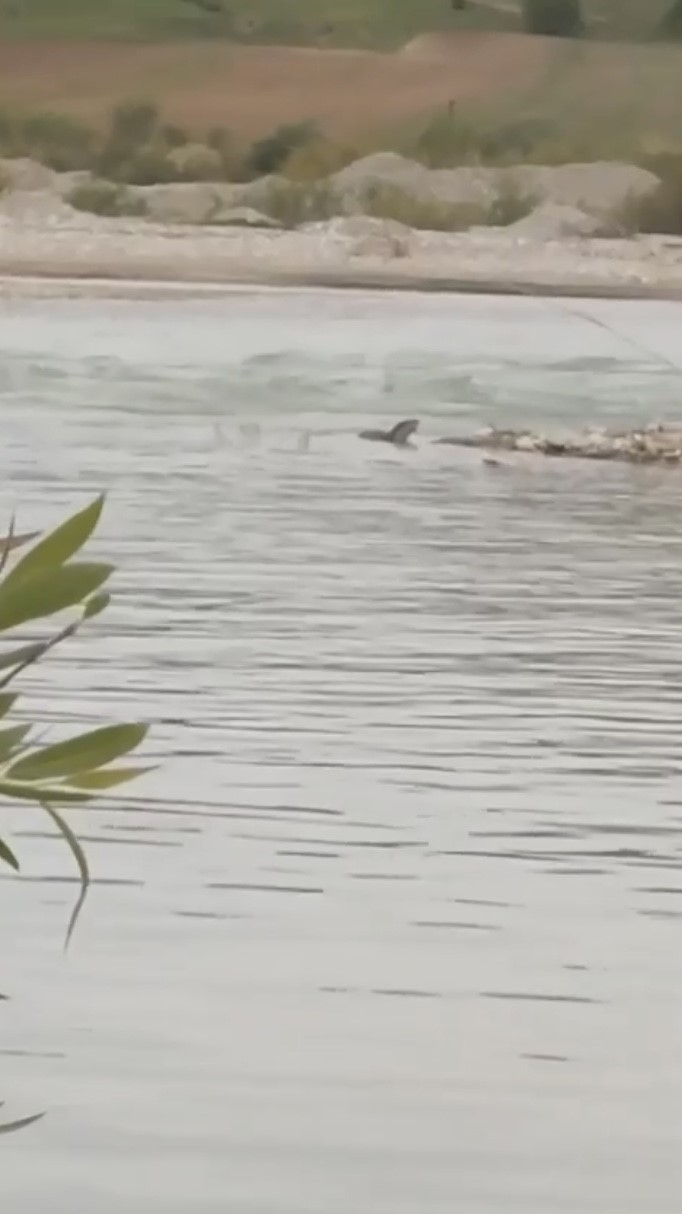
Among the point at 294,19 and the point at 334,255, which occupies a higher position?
the point at 294,19

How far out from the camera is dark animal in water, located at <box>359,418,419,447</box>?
1.05 metres

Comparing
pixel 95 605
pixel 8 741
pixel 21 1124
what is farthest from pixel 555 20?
pixel 21 1124

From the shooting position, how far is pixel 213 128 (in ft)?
3.51

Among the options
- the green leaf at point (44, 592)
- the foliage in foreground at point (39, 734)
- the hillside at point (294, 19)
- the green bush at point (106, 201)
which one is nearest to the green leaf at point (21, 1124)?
the foliage in foreground at point (39, 734)

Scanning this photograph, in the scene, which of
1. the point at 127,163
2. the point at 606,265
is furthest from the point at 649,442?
the point at 127,163

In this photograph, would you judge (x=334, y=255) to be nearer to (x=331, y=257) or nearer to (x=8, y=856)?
(x=331, y=257)

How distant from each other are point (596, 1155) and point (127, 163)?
2.24 ft

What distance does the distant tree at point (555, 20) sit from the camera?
108cm

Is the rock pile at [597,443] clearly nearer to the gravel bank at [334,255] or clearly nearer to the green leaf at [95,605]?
the gravel bank at [334,255]

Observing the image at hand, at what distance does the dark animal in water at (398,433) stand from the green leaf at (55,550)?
0.23 metres

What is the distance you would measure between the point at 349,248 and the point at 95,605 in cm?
33

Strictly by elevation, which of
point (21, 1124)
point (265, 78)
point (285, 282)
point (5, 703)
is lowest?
point (21, 1124)

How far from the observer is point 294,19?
3.51 ft

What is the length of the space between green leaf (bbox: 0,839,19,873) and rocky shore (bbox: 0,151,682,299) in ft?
1.30
